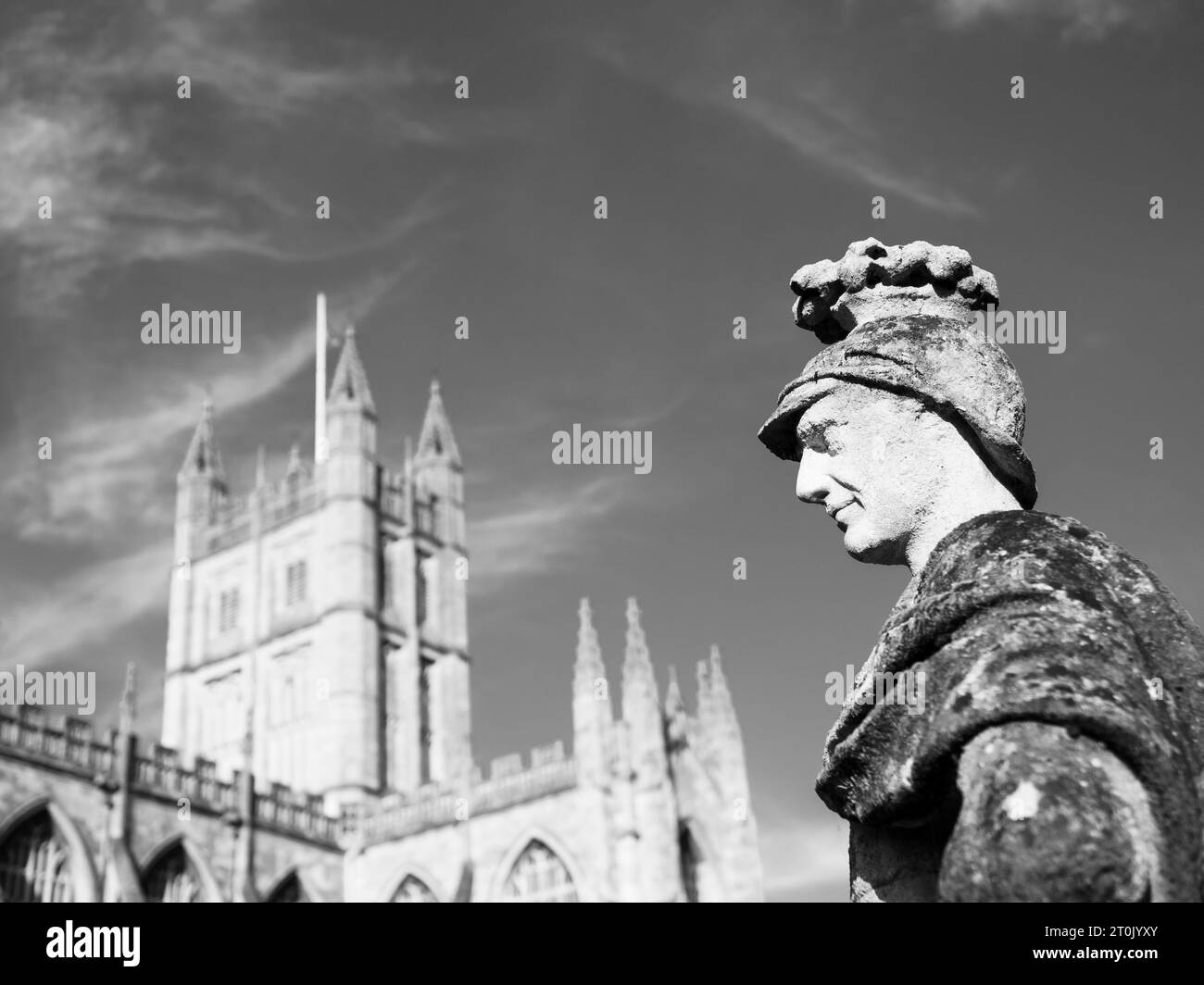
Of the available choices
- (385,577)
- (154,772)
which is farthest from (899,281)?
(385,577)

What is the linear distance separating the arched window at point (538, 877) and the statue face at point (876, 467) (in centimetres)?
3144

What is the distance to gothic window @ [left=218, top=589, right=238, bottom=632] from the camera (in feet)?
153

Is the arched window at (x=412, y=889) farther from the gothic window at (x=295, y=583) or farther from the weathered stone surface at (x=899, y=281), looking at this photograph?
the weathered stone surface at (x=899, y=281)

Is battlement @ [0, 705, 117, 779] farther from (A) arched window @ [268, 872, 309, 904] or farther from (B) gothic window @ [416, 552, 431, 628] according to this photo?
(B) gothic window @ [416, 552, 431, 628]

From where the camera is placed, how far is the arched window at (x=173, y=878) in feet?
99.5

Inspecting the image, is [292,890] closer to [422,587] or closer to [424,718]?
[424,718]

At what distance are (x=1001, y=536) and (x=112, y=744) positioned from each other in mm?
30847

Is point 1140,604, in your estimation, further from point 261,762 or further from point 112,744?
point 261,762

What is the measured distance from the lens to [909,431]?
216 cm

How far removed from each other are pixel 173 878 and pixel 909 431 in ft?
103

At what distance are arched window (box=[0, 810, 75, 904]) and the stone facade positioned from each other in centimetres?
4

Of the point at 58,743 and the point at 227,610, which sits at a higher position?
the point at 227,610
